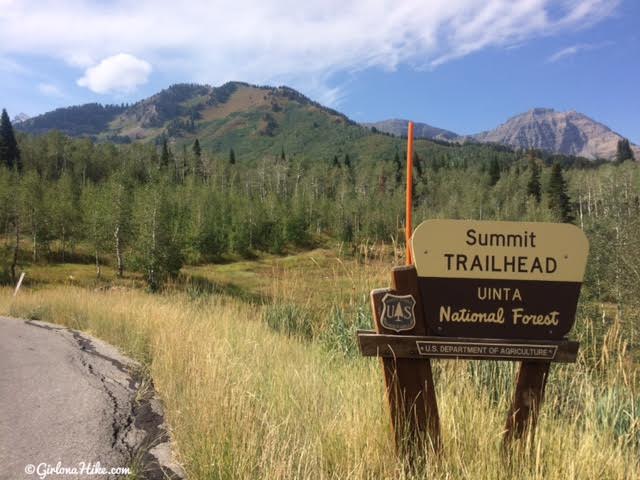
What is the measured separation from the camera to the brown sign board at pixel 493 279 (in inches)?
101

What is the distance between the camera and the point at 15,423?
3.44 m

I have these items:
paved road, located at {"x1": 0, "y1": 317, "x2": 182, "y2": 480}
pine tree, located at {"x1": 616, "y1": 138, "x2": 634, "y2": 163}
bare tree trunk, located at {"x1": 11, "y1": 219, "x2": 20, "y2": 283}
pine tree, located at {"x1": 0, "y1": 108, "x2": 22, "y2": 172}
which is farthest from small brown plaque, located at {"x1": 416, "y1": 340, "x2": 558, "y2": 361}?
pine tree, located at {"x1": 616, "y1": 138, "x2": 634, "y2": 163}

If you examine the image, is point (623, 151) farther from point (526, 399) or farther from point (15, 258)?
point (526, 399)

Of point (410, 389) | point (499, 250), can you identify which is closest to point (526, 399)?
point (410, 389)

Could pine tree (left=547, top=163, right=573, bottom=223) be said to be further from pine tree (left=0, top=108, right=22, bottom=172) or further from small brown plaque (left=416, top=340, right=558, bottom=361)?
pine tree (left=0, top=108, right=22, bottom=172)

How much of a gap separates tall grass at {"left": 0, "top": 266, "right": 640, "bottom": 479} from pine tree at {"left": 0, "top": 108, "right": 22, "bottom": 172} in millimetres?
89512

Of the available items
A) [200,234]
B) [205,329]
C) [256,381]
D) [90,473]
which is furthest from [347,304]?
[200,234]

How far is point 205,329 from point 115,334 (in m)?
1.83

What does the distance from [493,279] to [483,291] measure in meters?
0.08

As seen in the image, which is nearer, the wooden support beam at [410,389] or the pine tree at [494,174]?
the wooden support beam at [410,389]

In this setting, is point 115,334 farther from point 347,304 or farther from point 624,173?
point 624,173

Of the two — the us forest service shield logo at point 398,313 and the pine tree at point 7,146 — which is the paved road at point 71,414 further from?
the pine tree at point 7,146

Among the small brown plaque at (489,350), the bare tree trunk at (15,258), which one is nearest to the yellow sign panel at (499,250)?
the small brown plaque at (489,350)

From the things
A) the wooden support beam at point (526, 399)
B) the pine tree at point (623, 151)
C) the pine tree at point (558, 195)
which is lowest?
the wooden support beam at point (526, 399)
